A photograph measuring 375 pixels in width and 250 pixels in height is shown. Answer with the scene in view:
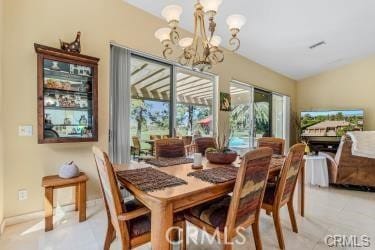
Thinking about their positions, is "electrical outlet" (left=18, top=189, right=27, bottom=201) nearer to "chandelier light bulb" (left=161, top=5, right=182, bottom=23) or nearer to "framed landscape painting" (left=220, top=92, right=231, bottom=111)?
"chandelier light bulb" (left=161, top=5, right=182, bottom=23)

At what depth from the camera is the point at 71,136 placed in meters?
2.68

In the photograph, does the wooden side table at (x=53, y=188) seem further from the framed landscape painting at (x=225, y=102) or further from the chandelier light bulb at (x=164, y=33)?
the framed landscape painting at (x=225, y=102)

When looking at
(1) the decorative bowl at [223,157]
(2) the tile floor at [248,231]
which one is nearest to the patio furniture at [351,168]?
(2) the tile floor at [248,231]

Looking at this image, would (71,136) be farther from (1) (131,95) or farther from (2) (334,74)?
(2) (334,74)

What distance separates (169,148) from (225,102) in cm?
231

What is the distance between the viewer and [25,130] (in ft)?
8.14

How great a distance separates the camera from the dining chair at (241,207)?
152 cm

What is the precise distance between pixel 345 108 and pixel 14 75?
808 cm

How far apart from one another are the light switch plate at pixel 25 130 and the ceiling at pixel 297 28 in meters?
2.21

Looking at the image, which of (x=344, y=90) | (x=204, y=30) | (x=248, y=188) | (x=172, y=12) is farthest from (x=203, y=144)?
(x=344, y=90)

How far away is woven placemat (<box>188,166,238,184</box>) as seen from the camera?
1.72m

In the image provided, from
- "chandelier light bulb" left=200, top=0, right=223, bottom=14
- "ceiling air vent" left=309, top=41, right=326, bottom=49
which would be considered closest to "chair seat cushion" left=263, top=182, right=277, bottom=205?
"chandelier light bulb" left=200, top=0, right=223, bottom=14

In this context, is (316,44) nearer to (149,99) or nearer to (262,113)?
(262,113)

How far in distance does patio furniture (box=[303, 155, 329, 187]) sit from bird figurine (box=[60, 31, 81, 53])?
429 centimetres
